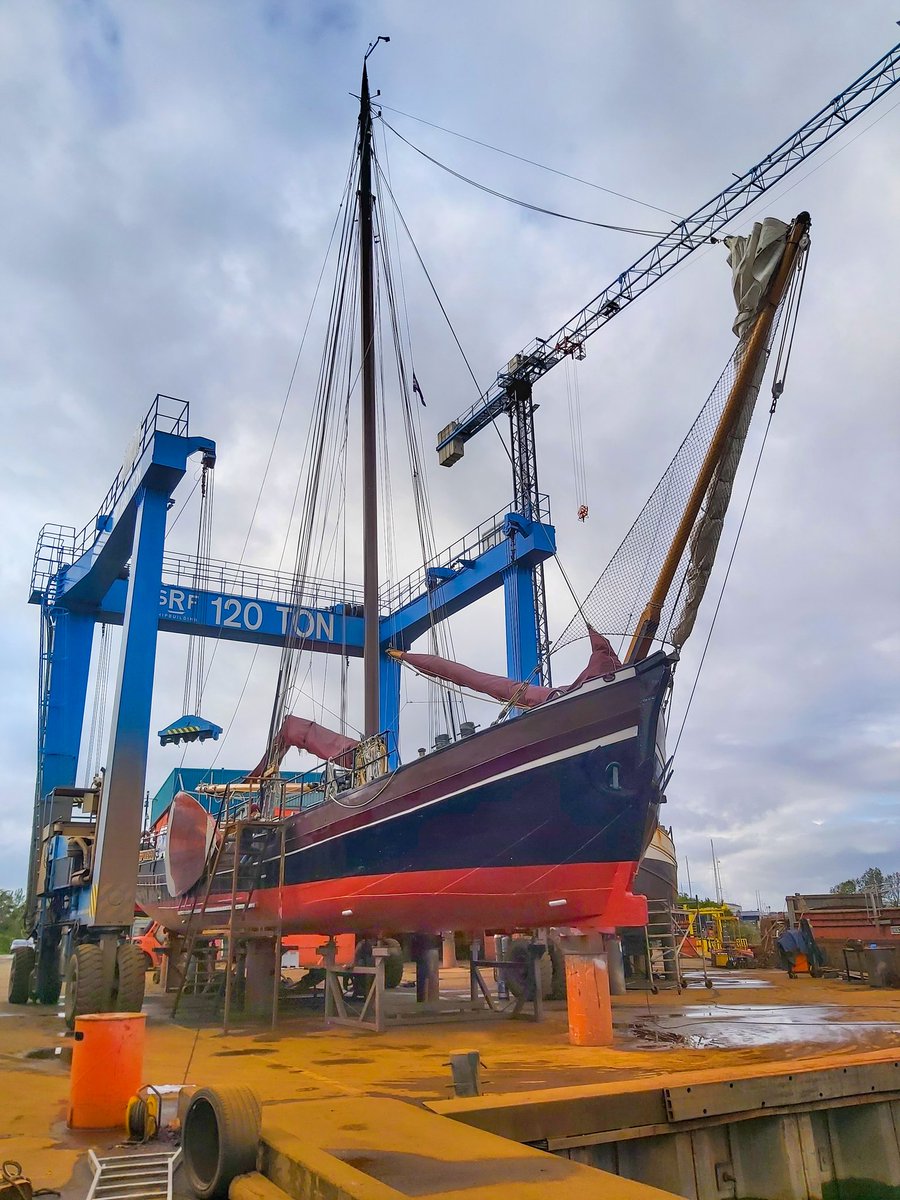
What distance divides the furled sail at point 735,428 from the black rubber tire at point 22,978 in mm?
13924

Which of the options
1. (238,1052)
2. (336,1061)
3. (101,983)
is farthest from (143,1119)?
(101,983)

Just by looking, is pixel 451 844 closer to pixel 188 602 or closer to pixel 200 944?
pixel 200 944

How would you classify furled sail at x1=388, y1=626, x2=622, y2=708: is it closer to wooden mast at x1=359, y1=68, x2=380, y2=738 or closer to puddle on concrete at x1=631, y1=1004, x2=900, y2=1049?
wooden mast at x1=359, y1=68, x2=380, y2=738

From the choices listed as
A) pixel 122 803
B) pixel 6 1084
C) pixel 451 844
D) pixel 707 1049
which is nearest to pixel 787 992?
pixel 707 1049

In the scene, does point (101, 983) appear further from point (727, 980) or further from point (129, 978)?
point (727, 980)

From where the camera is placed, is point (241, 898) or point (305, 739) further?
point (305, 739)

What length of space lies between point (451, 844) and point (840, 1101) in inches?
192

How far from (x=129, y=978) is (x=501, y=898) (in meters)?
5.02

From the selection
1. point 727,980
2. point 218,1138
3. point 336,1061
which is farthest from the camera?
point 727,980

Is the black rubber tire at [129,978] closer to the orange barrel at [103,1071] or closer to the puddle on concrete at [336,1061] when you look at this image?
the puddle on concrete at [336,1061]

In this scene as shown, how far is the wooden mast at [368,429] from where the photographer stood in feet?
49.9

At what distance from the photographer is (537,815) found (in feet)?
32.9

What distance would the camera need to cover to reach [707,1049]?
8898mm

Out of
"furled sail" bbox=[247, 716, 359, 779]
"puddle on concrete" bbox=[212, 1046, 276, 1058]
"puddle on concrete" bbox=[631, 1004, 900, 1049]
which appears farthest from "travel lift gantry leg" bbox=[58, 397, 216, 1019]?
"puddle on concrete" bbox=[631, 1004, 900, 1049]
